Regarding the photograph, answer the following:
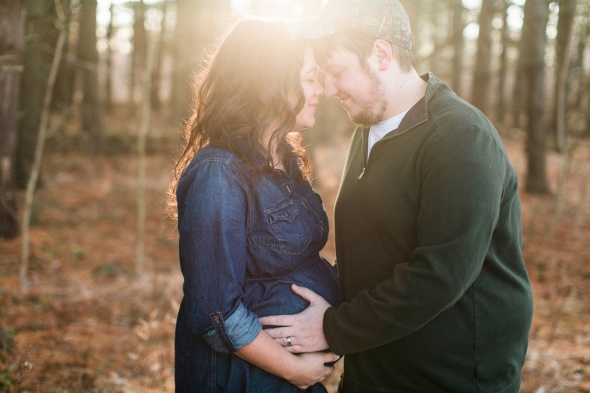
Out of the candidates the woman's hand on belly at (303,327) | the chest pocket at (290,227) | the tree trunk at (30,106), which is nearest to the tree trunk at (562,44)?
the chest pocket at (290,227)

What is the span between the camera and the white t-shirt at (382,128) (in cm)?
224

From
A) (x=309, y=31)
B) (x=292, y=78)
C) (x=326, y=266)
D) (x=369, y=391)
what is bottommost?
(x=369, y=391)

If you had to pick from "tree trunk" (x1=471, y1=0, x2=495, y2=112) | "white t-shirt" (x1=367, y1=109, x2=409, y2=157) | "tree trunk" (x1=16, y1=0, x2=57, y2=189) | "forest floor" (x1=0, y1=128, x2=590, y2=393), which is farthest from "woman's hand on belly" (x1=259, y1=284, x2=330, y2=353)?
"tree trunk" (x1=471, y1=0, x2=495, y2=112)

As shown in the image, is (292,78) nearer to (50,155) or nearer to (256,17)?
(256,17)

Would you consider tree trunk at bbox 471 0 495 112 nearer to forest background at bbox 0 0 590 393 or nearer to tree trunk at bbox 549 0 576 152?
forest background at bbox 0 0 590 393

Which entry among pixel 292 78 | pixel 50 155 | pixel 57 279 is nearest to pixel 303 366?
pixel 292 78

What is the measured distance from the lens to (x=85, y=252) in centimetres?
762

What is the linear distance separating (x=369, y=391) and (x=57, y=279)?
5484 millimetres

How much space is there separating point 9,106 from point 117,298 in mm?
2974

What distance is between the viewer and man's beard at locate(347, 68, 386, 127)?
2.22 metres

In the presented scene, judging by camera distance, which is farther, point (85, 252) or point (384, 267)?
point (85, 252)

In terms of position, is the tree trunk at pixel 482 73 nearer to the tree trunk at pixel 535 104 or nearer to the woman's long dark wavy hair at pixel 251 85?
the tree trunk at pixel 535 104

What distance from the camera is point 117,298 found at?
6016mm

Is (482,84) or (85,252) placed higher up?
(482,84)
